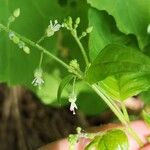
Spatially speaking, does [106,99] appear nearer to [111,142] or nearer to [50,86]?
[111,142]

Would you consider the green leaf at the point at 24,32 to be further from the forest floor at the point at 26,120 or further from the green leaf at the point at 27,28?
the forest floor at the point at 26,120

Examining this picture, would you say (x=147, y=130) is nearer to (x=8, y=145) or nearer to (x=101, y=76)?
(x=101, y=76)

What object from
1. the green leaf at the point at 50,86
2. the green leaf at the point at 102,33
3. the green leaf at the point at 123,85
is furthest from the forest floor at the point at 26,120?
the green leaf at the point at 123,85

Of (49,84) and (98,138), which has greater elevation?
(49,84)

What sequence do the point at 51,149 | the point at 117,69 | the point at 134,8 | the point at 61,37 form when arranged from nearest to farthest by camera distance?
the point at 117,69, the point at 134,8, the point at 51,149, the point at 61,37

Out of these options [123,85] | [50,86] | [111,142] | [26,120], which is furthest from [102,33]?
[26,120]

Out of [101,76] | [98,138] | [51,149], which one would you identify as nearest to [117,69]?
[101,76]
